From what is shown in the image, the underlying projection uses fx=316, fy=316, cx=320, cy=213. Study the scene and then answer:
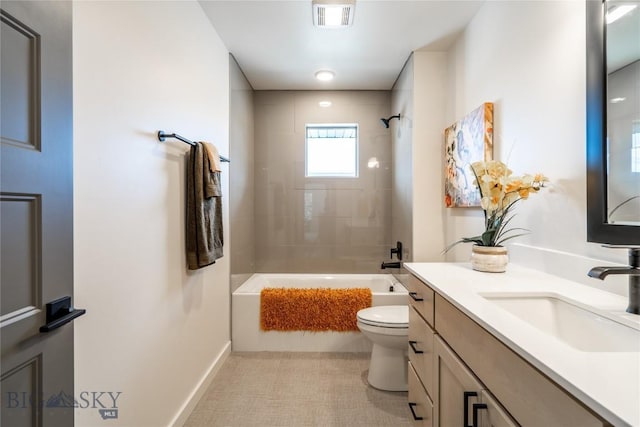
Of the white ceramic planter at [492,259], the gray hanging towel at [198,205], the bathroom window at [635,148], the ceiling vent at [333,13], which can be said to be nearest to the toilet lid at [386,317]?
the white ceramic planter at [492,259]

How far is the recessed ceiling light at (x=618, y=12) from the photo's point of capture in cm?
100

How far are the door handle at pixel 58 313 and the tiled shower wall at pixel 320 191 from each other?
267 centimetres

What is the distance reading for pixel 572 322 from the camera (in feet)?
3.30

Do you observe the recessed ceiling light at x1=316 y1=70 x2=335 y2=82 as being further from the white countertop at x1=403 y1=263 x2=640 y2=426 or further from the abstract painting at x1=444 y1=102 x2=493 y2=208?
the white countertop at x1=403 y1=263 x2=640 y2=426

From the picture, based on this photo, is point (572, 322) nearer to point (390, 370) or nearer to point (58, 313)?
point (390, 370)

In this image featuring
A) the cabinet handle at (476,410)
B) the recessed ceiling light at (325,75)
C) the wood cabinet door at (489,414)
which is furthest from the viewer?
the recessed ceiling light at (325,75)

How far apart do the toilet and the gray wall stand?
128 centimetres

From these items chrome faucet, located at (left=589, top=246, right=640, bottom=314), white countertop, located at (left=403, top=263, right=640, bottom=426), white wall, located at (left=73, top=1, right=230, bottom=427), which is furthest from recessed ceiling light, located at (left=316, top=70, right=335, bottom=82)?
chrome faucet, located at (left=589, top=246, right=640, bottom=314)

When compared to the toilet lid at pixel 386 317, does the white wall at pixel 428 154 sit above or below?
above

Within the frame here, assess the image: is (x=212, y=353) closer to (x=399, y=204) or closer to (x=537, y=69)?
(x=399, y=204)

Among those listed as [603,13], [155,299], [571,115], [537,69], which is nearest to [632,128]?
[571,115]

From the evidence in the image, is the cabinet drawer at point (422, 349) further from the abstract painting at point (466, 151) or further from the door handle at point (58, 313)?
the door handle at point (58, 313)

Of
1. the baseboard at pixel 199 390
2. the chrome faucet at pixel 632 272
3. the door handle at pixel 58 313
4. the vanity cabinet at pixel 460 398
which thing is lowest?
the baseboard at pixel 199 390

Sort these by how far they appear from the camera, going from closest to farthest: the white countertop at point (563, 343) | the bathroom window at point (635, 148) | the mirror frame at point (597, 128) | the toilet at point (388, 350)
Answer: the white countertop at point (563, 343)
the bathroom window at point (635, 148)
the mirror frame at point (597, 128)
the toilet at point (388, 350)
